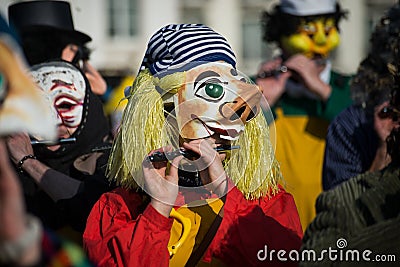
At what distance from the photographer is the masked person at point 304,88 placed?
16.1 ft

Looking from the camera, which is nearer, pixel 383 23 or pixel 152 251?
pixel 152 251

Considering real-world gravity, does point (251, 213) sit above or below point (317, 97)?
above

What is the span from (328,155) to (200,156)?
150cm

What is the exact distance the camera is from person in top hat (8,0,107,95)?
14.0 ft

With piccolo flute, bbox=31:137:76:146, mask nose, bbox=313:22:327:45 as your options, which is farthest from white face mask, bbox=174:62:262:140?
mask nose, bbox=313:22:327:45

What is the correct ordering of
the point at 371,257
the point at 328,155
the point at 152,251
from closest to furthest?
1. the point at 371,257
2. the point at 152,251
3. the point at 328,155

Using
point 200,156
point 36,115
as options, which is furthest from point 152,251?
point 36,115

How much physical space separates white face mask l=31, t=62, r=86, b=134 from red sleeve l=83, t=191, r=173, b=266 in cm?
97

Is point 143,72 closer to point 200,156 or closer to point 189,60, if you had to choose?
point 189,60

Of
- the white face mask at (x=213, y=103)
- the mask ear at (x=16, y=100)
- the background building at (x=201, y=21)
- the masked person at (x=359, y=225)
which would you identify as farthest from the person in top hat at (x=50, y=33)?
the background building at (x=201, y=21)

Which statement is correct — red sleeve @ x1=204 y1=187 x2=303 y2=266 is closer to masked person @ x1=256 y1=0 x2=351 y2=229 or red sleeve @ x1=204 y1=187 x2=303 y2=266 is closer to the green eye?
the green eye

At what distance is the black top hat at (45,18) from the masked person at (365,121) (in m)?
1.37

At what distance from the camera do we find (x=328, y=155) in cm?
409

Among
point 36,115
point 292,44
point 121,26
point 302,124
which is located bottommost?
point 121,26
